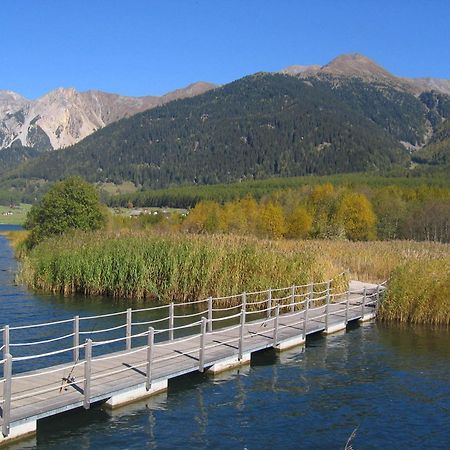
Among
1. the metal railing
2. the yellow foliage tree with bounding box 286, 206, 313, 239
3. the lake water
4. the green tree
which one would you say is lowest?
the lake water

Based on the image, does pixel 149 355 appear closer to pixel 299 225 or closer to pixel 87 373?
pixel 87 373

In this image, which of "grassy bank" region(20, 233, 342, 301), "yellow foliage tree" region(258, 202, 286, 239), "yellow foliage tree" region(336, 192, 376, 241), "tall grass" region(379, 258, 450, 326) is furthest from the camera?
"yellow foliage tree" region(258, 202, 286, 239)

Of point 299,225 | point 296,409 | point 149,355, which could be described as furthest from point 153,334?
point 299,225

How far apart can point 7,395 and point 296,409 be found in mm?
7843

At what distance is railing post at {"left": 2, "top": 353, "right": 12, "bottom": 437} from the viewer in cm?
1295

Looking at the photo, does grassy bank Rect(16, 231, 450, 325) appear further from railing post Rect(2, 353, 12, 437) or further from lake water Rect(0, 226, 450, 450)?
railing post Rect(2, 353, 12, 437)

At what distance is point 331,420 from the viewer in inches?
648

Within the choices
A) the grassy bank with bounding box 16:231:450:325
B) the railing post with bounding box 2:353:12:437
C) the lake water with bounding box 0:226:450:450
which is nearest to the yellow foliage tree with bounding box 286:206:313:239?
the grassy bank with bounding box 16:231:450:325

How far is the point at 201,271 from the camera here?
3347 cm

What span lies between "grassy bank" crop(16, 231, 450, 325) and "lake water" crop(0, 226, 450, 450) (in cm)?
528

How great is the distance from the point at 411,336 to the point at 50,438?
1753 centimetres

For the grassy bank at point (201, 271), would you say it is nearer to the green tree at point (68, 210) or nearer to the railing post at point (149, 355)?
the railing post at point (149, 355)

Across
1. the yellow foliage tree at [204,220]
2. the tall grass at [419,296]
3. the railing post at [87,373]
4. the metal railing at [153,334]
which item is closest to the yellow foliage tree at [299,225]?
Result: the yellow foliage tree at [204,220]

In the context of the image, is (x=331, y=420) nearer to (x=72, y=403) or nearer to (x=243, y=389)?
(x=243, y=389)
